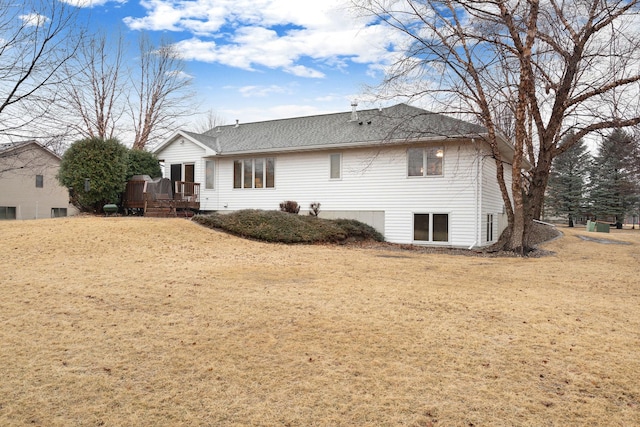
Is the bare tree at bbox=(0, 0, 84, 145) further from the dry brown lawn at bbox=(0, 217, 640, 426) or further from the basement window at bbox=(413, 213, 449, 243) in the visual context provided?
the basement window at bbox=(413, 213, 449, 243)

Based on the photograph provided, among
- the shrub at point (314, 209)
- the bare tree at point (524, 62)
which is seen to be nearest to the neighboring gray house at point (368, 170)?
the shrub at point (314, 209)

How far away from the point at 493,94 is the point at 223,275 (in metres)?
10.6

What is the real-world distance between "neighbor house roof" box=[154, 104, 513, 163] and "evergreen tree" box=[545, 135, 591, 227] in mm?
28697

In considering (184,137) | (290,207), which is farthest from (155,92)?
(290,207)

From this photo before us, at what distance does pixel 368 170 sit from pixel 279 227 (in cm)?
492

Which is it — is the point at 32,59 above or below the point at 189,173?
above

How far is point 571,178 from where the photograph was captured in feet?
127

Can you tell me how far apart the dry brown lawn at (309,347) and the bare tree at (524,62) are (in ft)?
19.1

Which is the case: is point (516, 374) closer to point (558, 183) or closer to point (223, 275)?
point (223, 275)

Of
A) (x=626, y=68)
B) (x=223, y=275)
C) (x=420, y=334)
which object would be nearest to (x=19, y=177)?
(x=223, y=275)

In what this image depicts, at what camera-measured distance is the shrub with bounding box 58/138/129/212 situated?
53.5ft

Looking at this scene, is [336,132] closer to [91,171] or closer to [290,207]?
[290,207]

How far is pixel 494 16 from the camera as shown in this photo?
12219 mm

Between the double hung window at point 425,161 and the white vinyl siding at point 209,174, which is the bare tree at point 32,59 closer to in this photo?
the white vinyl siding at point 209,174
